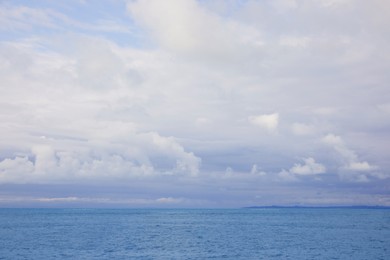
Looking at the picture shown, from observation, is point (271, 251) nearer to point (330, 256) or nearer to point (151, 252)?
point (330, 256)

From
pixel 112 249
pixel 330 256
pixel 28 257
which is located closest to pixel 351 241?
pixel 330 256

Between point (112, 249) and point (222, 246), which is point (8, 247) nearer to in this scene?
point (112, 249)

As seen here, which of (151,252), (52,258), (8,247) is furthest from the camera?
(8,247)

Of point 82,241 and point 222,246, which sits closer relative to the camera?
point 222,246

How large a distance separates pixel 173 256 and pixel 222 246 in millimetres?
18441

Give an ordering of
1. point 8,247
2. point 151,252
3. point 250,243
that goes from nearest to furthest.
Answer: point 151,252 → point 8,247 → point 250,243

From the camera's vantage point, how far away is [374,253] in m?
80.5

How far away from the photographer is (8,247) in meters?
89.3

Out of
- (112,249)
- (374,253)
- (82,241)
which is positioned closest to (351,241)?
(374,253)

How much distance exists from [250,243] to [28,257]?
47.4m

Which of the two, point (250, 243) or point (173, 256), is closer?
point (173, 256)

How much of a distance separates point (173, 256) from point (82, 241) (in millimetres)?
31728

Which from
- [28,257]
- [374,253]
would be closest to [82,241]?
[28,257]

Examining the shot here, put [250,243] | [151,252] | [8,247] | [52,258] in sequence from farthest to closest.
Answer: [250,243] < [8,247] < [151,252] < [52,258]
